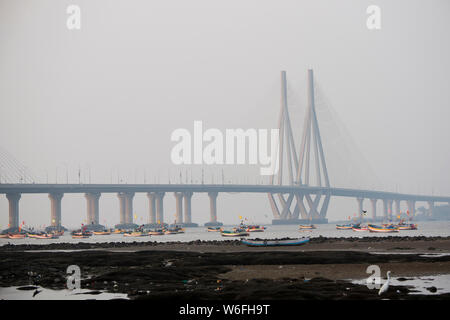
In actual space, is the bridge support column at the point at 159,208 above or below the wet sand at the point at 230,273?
below

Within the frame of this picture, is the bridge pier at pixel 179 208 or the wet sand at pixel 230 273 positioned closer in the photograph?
the wet sand at pixel 230 273

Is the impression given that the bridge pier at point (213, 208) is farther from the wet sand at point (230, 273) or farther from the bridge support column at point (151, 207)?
the wet sand at point (230, 273)

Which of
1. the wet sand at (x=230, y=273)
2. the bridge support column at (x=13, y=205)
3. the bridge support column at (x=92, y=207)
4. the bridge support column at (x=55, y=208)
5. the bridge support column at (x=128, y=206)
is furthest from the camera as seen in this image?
the bridge support column at (x=128, y=206)

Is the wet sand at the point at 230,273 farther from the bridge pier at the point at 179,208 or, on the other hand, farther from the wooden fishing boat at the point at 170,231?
the bridge pier at the point at 179,208

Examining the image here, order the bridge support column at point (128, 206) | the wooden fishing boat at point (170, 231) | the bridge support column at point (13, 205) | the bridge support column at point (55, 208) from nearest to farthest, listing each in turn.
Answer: the wooden fishing boat at point (170, 231), the bridge support column at point (13, 205), the bridge support column at point (55, 208), the bridge support column at point (128, 206)

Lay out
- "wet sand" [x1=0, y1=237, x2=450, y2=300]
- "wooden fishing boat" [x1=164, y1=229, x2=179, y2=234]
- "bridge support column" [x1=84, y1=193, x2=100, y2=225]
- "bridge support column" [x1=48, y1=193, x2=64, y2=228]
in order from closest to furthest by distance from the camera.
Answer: "wet sand" [x1=0, y1=237, x2=450, y2=300], "wooden fishing boat" [x1=164, y1=229, x2=179, y2=234], "bridge support column" [x1=48, y1=193, x2=64, y2=228], "bridge support column" [x1=84, y1=193, x2=100, y2=225]

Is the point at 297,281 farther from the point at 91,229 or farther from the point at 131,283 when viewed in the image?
the point at 91,229

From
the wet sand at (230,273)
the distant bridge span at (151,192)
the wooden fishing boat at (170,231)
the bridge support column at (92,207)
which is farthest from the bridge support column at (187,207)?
the wet sand at (230,273)

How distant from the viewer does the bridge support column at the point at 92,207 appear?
174500 millimetres

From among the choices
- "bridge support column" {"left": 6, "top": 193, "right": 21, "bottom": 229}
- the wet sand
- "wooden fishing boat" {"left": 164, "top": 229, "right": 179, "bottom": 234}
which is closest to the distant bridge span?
"bridge support column" {"left": 6, "top": 193, "right": 21, "bottom": 229}

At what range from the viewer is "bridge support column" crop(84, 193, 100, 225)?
174500 mm

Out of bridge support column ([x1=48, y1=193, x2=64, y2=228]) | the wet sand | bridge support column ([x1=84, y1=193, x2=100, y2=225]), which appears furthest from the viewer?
bridge support column ([x1=84, y1=193, x2=100, y2=225])

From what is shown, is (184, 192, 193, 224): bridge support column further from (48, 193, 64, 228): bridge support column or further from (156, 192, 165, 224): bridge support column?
(48, 193, 64, 228): bridge support column

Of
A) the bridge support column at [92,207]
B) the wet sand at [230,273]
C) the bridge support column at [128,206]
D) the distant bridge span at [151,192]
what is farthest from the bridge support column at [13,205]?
the wet sand at [230,273]
